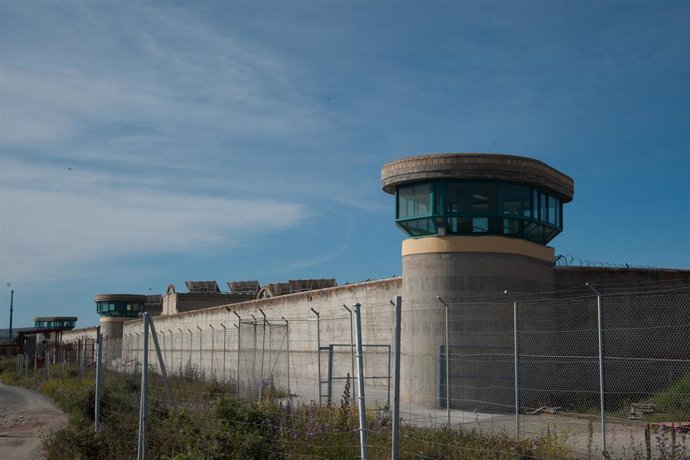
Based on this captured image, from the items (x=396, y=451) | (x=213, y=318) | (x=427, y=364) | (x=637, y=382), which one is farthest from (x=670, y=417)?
(x=213, y=318)

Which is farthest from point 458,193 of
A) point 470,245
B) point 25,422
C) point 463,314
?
point 25,422

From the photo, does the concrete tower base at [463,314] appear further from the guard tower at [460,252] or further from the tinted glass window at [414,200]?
the tinted glass window at [414,200]

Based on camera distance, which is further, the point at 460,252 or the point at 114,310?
the point at 114,310

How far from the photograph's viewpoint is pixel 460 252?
70.4ft

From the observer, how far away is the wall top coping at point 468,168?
70.3ft

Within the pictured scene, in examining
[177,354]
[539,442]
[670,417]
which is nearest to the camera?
[539,442]

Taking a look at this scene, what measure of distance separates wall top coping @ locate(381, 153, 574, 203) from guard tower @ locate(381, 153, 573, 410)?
0.03 meters

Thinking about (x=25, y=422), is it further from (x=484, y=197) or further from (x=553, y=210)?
(x=553, y=210)

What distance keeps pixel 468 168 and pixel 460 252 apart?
7.48 ft

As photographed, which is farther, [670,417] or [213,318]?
[213,318]

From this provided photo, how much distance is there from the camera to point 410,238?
22.6 metres

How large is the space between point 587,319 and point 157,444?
46.7 feet

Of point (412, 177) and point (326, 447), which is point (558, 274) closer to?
point (412, 177)

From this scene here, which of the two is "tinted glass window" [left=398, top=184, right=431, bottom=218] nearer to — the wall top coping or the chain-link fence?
the wall top coping
